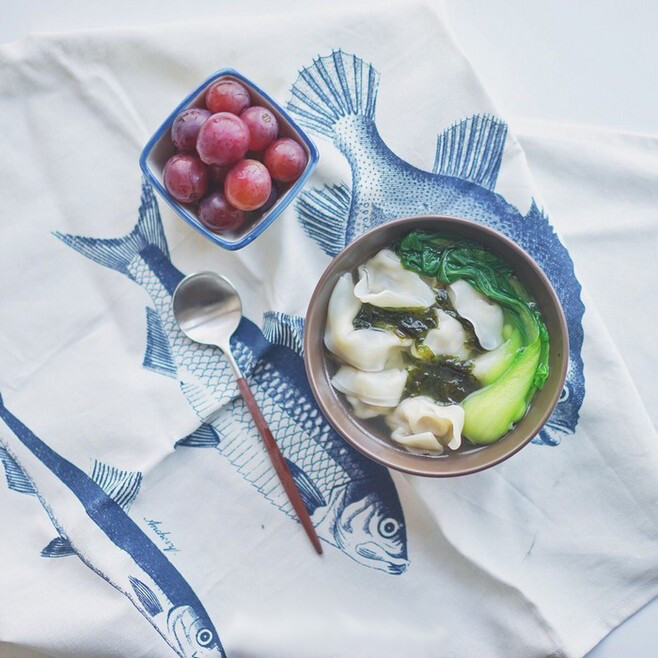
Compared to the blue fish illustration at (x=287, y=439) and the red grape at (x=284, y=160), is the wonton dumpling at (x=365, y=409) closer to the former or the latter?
the blue fish illustration at (x=287, y=439)

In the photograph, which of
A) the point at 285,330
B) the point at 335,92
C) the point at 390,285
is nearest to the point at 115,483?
the point at 285,330

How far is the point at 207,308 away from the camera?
1.34 meters

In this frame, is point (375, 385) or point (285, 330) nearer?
point (375, 385)

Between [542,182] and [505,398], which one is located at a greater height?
[542,182]

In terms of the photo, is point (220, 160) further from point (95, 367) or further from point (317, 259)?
point (95, 367)

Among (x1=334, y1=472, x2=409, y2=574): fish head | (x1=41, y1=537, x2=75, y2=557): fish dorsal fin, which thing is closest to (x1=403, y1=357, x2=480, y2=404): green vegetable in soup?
(x1=334, y1=472, x2=409, y2=574): fish head

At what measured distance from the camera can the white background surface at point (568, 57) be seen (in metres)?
1.42

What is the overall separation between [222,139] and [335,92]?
11.1 inches

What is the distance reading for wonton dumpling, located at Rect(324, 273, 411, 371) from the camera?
1244mm

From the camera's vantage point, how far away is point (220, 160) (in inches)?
47.3

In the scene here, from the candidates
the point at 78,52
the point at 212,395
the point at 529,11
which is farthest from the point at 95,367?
the point at 529,11

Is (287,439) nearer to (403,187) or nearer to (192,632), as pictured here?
(192,632)

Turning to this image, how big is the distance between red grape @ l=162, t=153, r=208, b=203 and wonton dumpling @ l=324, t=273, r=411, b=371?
0.29m

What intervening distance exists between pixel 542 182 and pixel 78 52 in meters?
0.91
